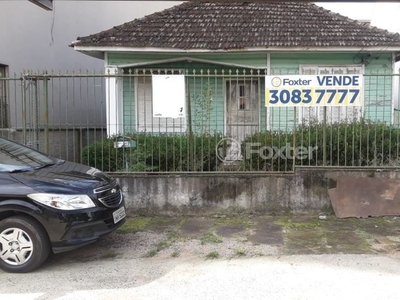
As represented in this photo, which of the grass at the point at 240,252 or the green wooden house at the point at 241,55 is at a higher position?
the green wooden house at the point at 241,55

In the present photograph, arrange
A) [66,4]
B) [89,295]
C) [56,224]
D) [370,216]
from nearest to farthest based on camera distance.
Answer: [89,295], [56,224], [370,216], [66,4]

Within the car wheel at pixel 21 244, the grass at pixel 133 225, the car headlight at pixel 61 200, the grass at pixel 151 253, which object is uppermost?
the car headlight at pixel 61 200

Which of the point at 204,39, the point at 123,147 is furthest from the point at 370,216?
the point at 204,39

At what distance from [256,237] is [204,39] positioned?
5.74 metres

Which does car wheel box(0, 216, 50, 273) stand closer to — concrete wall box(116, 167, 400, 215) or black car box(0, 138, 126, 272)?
black car box(0, 138, 126, 272)

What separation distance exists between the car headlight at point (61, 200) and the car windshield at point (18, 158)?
0.66 metres

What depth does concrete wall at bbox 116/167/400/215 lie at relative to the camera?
6.95 m

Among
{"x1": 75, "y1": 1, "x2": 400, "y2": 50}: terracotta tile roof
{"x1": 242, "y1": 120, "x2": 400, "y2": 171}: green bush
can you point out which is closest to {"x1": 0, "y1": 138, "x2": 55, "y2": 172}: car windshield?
{"x1": 242, "y1": 120, "x2": 400, "y2": 171}: green bush

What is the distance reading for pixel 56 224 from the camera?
4539mm

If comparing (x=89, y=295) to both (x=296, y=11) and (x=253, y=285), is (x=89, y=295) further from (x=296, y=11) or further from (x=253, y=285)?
(x=296, y=11)

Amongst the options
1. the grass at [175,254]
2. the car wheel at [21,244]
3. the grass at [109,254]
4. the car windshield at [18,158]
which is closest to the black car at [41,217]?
the car wheel at [21,244]

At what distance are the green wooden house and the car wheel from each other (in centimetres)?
490

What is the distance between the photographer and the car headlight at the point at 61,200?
456 cm

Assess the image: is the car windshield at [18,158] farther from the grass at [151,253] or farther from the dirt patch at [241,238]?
the grass at [151,253]
